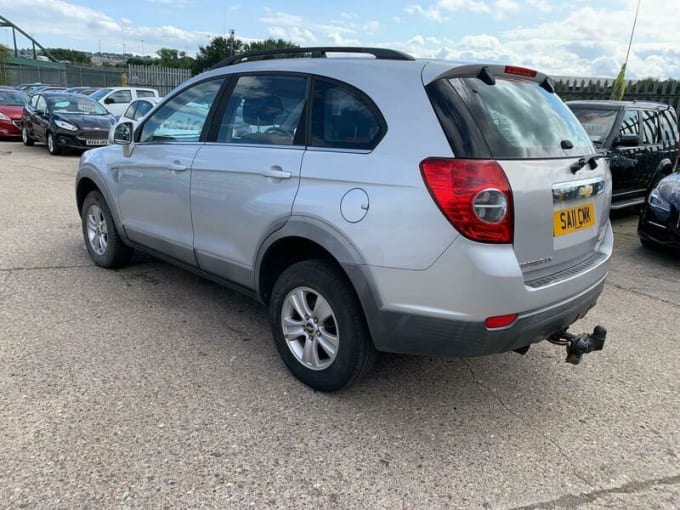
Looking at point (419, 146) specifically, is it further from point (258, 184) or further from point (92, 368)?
point (92, 368)

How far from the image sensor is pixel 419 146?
2.44m

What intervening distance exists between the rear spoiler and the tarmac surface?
170cm

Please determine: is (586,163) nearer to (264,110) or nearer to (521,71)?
(521,71)

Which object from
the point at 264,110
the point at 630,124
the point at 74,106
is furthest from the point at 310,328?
the point at 74,106

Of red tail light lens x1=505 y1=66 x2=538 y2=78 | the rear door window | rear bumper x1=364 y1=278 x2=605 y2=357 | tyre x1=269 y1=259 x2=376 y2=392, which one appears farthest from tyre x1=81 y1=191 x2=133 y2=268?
red tail light lens x1=505 y1=66 x2=538 y2=78

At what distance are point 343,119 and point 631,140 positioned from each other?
5561 mm

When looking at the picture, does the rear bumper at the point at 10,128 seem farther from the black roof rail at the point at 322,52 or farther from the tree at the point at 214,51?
the tree at the point at 214,51

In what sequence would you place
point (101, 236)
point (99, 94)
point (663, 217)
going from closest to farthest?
point (101, 236), point (663, 217), point (99, 94)

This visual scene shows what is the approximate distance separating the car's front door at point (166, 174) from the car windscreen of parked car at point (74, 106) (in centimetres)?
1138

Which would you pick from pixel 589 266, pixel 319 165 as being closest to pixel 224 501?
pixel 319 165

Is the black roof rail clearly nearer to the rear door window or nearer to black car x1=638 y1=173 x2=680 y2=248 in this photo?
the rear door window

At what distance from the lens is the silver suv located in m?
2.36

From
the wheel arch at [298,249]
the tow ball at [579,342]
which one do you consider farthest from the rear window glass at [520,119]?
the tow ball at [579,342]

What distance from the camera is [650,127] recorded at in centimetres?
811
